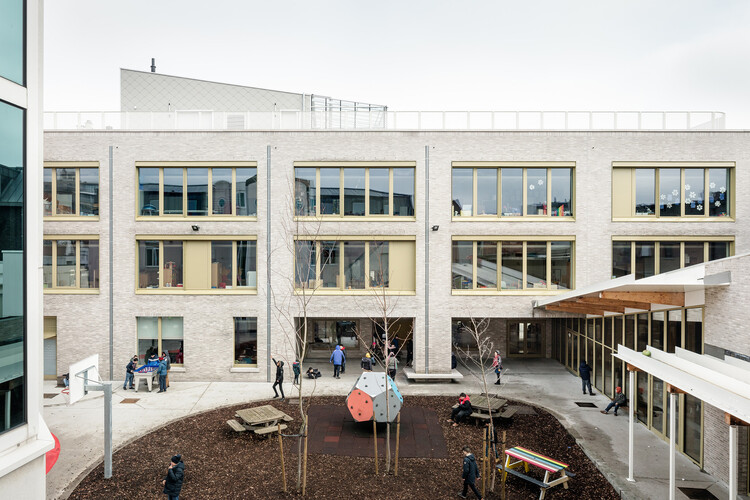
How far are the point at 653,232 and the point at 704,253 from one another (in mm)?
2478

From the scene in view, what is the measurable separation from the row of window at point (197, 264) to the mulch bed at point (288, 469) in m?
7.60

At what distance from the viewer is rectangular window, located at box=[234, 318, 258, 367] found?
854 inches

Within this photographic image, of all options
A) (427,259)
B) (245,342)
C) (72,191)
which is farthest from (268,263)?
(72,191)

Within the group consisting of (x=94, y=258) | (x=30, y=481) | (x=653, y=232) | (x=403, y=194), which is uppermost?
(x=403, y=194)

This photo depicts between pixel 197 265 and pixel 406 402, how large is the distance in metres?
11.3

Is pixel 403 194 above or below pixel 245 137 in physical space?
below

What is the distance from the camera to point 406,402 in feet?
59.5

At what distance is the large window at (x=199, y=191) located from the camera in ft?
71.2

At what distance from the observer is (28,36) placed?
7.99m

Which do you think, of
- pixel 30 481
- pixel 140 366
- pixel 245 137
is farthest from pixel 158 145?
pixel 30 481

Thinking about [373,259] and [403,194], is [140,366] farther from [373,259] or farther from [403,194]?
[403,194]

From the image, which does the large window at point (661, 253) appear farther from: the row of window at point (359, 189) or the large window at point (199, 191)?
the large window at point (199, 191)

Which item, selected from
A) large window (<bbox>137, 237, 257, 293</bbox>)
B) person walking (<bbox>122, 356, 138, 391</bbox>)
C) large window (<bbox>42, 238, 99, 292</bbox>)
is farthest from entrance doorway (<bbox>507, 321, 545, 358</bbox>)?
large window (<bbox>42, 238, 99, 292</bbox>)

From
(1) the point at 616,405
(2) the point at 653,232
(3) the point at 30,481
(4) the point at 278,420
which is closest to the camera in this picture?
(3) the point at 30,481
